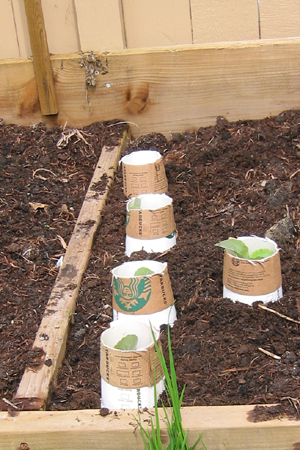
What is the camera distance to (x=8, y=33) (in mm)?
3166

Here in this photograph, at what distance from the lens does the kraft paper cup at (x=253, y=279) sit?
182 centimetres

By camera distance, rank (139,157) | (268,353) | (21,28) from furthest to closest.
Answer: (21,28) → (139,157) → (268,353)

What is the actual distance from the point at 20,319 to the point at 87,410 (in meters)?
0.65

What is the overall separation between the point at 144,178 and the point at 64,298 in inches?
29.6

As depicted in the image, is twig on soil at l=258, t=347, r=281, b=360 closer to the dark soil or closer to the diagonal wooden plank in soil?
the dark soil

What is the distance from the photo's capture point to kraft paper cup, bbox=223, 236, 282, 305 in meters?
1.82

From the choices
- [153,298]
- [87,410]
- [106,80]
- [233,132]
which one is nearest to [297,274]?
[153,298]

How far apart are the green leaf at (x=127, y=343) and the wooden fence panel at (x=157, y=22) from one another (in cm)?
194

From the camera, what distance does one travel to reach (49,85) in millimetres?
3088

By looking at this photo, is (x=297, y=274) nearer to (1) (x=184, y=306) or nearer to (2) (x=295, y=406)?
(1) (x=184, y=306)

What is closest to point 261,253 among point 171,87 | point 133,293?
point 133,293

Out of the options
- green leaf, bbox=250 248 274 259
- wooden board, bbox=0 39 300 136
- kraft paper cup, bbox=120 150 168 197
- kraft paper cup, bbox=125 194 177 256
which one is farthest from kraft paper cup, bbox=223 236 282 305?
wooden board, bbox=0 39 300 136

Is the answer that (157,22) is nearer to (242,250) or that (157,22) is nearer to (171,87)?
(171,87)

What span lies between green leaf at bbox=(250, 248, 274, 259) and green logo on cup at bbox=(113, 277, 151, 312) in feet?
1.14
